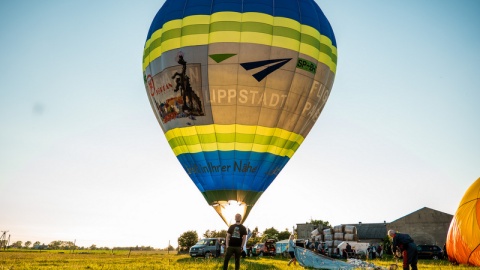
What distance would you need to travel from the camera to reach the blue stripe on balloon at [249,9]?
1588cm

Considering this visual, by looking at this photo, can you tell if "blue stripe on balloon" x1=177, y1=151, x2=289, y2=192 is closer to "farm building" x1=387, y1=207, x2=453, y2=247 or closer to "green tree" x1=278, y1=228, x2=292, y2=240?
"farm building" x1=387, y1=207, x2=453, y2=247

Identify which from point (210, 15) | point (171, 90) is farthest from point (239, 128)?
point (210, 15)

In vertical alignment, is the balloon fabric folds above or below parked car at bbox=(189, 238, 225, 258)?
above

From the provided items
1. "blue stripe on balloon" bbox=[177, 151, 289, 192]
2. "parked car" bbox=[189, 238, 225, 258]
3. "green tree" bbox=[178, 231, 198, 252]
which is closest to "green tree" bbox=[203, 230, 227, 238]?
"green tree" bbox=[178, 231, 198, 252]

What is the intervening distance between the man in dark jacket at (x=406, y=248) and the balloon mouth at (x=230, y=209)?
6.57 metres

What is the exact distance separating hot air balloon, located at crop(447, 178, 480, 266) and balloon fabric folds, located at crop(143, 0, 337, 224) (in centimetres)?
723

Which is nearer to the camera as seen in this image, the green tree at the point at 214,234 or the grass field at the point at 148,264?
the grass field at the point at 148,264

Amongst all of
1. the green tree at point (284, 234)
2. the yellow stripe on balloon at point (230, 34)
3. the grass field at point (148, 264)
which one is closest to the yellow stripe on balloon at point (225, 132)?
the yellow stripe on balloon at point (230, 34)

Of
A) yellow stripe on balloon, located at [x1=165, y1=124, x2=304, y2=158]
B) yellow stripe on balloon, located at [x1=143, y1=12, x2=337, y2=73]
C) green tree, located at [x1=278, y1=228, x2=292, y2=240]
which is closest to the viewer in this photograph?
yellow stripe on balloon, located at [x1=143, y1=12, x2=337, y2=73]

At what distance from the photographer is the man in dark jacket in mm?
9922

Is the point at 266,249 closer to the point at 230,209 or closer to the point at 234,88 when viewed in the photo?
the point at 230,209

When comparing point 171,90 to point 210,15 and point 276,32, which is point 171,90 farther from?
point 276,32

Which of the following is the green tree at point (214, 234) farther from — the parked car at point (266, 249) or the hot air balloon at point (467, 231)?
the hot air balloon at point (467, 231)

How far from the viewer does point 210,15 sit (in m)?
15.8
